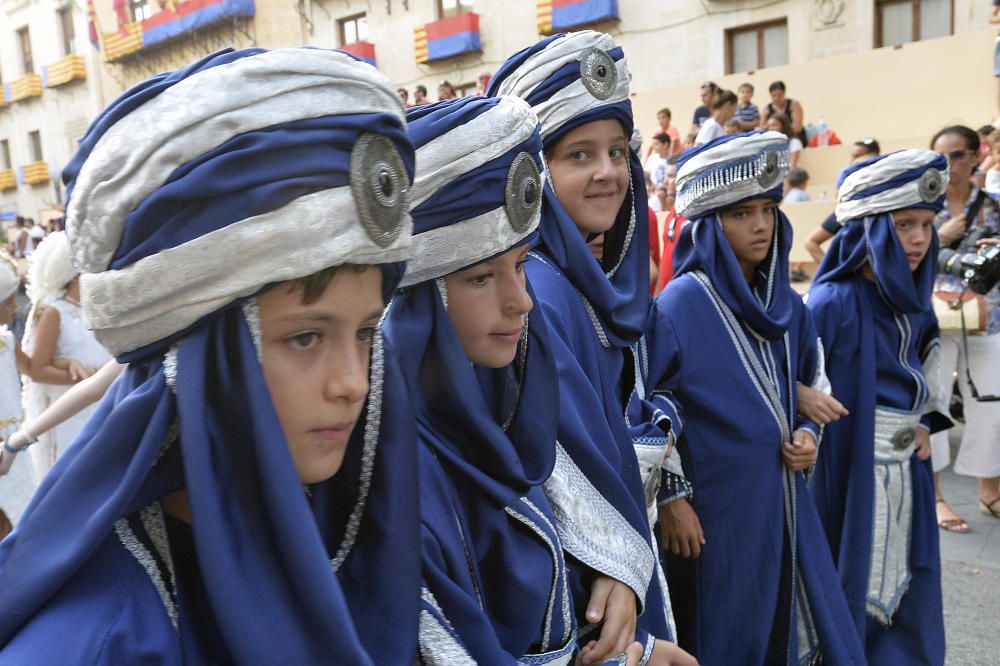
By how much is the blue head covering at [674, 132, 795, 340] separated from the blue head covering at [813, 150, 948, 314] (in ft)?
2.05

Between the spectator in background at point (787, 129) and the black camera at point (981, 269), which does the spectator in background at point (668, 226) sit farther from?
the spectator in background at point (787, 129)

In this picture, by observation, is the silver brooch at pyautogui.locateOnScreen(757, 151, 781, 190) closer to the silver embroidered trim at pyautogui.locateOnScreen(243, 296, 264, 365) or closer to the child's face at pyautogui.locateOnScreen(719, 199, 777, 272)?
the child's face at pyautogui.locateOnScreen(719, 199, 777, 272)

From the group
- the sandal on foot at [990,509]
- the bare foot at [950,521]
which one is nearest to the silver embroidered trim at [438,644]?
the bare foot at [950,521]

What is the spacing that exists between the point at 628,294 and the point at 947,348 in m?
3.55

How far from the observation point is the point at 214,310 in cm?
98

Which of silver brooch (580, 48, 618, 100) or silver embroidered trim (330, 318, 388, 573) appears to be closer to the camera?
silver embroidered trim (330, 318, 388, 573)

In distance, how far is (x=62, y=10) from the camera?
104 feet

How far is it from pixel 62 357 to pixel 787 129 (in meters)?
9.58

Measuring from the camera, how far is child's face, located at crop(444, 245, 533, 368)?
158cm

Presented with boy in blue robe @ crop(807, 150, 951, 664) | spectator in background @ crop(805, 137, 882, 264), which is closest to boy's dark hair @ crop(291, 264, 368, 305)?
boy in blue robe @ crop(807, 150, 951, 664)

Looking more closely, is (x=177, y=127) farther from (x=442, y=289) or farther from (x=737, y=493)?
(x=737, y=493)

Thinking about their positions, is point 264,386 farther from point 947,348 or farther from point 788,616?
point 947,348

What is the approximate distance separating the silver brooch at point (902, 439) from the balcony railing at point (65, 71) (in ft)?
110

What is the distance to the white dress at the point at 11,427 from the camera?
11.7ft
